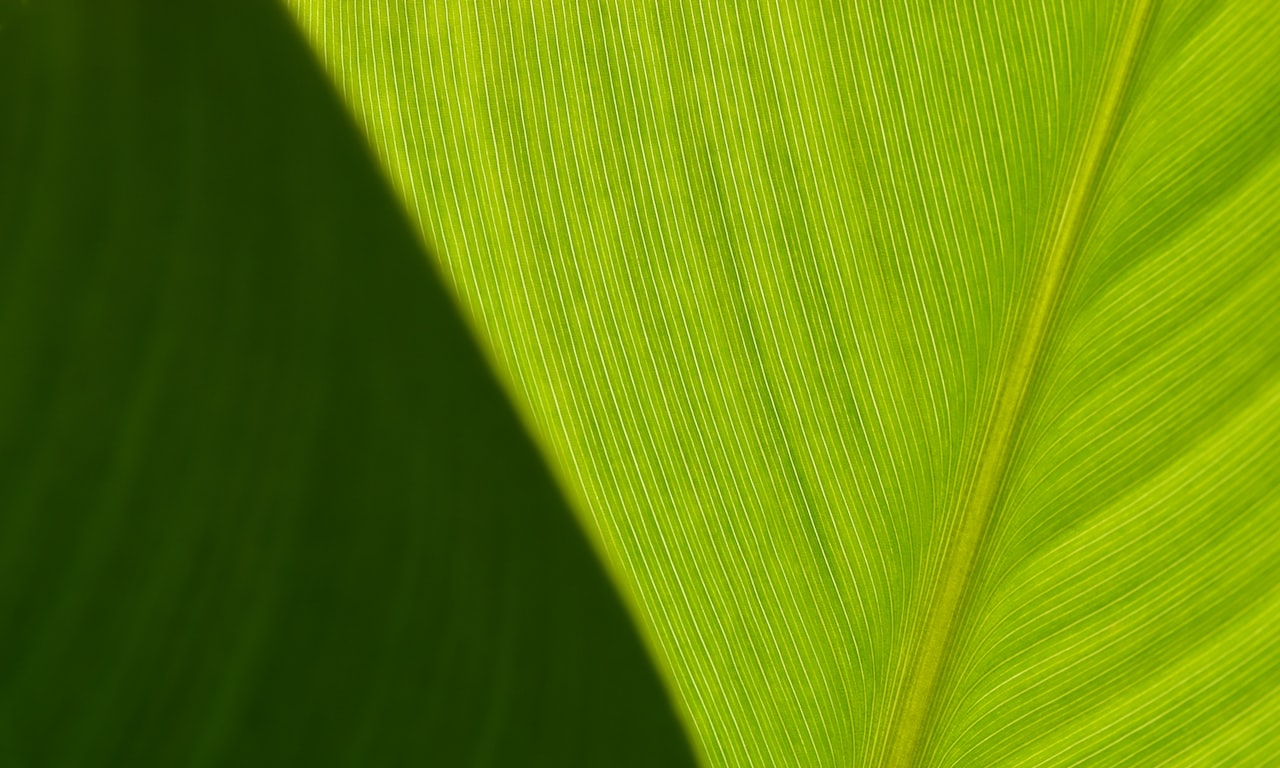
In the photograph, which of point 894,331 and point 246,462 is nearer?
point 246,462

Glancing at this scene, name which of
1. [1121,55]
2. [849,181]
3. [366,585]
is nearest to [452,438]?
[366,585]

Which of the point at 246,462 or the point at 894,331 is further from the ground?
the point at 894,331

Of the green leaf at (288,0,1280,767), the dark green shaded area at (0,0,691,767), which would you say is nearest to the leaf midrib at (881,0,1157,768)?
the green leaf at (288,0,1280,767)

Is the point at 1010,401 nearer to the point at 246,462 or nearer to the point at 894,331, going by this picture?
the point at 894,331

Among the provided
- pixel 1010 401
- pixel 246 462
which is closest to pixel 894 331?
pixel 1010 401

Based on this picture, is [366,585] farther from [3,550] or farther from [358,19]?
[358,19]

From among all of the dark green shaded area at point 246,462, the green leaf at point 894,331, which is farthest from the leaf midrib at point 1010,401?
the dark green shaded area at point 246,462
